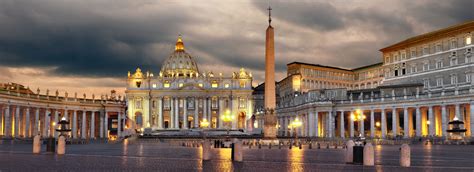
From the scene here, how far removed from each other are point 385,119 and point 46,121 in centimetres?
6076

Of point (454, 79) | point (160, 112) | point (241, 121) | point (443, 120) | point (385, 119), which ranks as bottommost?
point (443, 120)

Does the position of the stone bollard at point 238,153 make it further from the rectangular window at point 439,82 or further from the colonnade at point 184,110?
the colonnade at point 184,110

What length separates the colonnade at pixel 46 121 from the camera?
293ft

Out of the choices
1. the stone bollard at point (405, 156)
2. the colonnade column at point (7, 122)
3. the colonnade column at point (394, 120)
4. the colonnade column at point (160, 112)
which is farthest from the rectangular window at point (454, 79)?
the colonnade column at point (160, 112)

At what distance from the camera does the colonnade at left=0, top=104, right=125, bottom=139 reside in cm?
8944

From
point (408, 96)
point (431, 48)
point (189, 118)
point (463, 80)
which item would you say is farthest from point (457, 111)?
point (189, 118)

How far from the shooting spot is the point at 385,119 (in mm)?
94188

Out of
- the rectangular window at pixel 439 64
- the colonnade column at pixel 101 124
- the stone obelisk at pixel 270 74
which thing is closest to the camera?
the stone obelisk at pixel 270 74

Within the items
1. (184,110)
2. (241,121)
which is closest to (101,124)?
(184,110)

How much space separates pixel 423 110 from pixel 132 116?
11078cm

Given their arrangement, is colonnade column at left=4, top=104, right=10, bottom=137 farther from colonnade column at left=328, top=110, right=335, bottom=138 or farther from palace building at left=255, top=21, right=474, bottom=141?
colonnade column at left=328, top=110, right=335, bottom=138

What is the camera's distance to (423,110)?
298ft

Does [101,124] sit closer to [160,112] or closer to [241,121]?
[160,112]

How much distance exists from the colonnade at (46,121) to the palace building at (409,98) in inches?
1695
